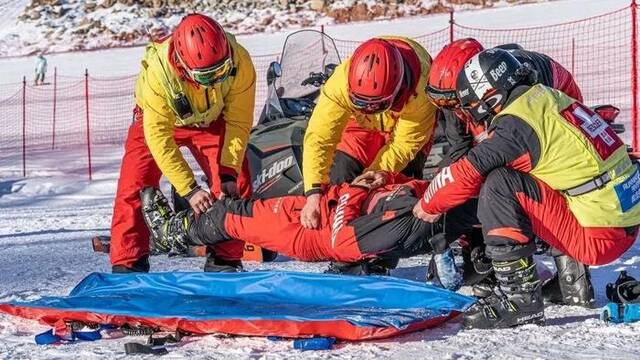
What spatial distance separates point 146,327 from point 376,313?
979mm

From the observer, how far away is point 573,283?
14.8ft

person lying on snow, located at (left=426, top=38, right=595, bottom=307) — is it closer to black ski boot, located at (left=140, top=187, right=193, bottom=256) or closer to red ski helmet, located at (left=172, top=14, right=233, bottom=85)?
red ski helmet, located at (left=172, top=14, right=233, bottom=85)

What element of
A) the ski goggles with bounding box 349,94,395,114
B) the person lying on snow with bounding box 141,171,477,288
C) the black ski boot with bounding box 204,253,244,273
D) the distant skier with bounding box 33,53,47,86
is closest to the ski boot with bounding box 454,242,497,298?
the person lying on snow with bounding box 141,171,477,288

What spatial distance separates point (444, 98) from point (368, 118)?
107 centimetres

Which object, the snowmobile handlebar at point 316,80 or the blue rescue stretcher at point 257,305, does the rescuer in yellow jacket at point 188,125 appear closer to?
the blue rescue stretcher at point 257,305

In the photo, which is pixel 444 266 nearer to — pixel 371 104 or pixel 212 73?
pixel 371 104

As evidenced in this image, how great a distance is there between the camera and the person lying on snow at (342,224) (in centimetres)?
468

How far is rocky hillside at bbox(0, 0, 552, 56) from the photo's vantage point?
123 ft

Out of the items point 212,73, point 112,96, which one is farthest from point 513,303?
point 112,96

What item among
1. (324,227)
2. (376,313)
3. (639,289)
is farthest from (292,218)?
(639,289)

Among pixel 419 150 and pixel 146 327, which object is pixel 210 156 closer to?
pixel 419 150

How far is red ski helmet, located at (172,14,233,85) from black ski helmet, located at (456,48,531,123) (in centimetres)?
140

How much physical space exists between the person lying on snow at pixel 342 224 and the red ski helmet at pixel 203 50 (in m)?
0.70

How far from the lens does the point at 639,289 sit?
422 centimetres
